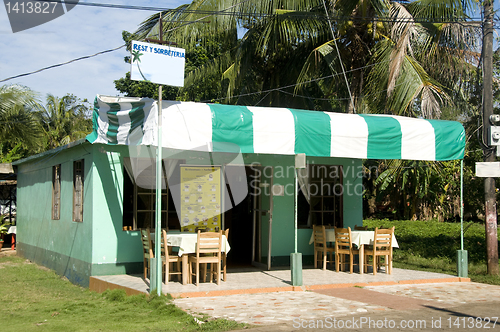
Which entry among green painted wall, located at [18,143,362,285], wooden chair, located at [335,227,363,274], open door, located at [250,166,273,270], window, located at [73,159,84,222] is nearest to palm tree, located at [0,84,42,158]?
green painted wall, located at [18,143,362,285]

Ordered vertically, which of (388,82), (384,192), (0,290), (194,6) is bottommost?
(0,290)

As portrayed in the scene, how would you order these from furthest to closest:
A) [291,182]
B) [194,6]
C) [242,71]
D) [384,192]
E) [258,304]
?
[384,192] < [242,71] < [194,6] < [291,182] < [258,304]

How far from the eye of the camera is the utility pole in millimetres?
10094

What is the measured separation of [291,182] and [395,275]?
301cm

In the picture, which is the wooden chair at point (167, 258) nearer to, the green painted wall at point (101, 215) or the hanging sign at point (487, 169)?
the green painted wall at point (101, 215)

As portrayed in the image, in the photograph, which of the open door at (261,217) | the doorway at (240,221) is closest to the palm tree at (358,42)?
the open door at (261,217)

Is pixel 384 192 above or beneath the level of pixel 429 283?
above

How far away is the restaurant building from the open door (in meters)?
0.02

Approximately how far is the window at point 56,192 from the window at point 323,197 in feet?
19.0

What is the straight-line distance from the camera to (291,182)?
1102cm

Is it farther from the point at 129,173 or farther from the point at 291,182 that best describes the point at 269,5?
the point at 129,173

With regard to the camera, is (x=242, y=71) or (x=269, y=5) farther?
(x=242, y=71)

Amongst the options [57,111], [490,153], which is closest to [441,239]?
[490,153]

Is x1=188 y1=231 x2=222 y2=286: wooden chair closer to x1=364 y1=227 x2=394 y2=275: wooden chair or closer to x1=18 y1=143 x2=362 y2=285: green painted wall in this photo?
x1=18 y1=143 x2=362 y2=285: green painted wall
